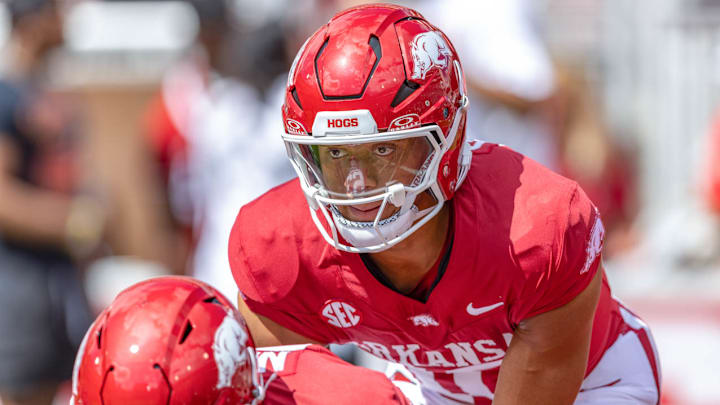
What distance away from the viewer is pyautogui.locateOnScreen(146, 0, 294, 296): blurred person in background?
5574 mm

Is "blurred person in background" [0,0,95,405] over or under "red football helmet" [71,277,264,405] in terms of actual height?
under

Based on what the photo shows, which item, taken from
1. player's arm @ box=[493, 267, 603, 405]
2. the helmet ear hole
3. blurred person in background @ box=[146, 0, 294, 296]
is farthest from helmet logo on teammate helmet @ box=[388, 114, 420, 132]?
blurred person in background @ box=[146, 0, 294, 296]

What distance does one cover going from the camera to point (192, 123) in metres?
6.43

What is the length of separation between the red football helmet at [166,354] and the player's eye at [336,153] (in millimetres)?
483

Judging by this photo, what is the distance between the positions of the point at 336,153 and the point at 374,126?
0.14 m

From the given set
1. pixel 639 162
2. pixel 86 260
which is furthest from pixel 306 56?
pixel 639 162

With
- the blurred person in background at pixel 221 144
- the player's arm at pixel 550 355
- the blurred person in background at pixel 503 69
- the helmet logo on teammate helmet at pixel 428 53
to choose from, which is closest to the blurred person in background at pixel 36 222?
the blurred person in background at pixel 221 144

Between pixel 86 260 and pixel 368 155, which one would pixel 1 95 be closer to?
pixel 86 260

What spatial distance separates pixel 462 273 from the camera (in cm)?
278

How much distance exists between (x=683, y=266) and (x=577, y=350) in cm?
415

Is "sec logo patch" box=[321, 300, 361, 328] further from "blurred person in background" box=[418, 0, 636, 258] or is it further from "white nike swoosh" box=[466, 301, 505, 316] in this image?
"blurred person in background" box=[418, 0, 636, 258]

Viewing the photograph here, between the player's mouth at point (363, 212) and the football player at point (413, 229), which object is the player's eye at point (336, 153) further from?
the player's mouth at point (363, 212)

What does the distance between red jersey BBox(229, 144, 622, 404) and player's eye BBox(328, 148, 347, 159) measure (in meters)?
0.20

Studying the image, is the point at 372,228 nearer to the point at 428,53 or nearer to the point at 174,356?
the point at 428,53
